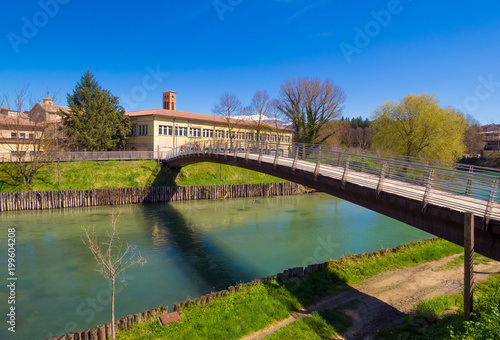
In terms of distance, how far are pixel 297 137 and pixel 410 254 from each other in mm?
32965

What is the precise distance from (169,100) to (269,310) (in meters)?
69.7

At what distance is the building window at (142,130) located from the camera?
46.3 meters

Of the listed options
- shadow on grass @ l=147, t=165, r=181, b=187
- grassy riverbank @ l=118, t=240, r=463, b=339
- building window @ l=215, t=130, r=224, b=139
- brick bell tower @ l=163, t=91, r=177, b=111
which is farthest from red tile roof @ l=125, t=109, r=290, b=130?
grassy riverbank @ l=118, t=240, r=463, b=339

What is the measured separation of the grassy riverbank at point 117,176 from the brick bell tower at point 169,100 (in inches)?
1424

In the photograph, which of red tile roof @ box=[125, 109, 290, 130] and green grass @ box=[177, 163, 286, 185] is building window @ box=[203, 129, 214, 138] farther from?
green grass @ box=[177, 163, 286, 185]

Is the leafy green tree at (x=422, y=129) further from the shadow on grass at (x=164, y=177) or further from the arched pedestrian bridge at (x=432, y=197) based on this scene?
the shadow on grass at (x=164, y=177)

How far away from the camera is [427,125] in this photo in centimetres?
3441

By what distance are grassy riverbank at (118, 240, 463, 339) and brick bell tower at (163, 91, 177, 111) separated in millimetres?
66295

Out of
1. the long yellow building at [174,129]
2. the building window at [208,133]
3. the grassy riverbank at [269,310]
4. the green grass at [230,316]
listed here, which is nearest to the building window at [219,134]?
the long yellow building at [174,129]

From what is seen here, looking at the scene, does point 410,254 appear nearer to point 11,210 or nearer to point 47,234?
point 47,234

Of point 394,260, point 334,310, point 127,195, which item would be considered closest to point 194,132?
point 127,195

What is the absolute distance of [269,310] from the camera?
9664 mm

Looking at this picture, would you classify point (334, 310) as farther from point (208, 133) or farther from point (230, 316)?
point (208, 133)

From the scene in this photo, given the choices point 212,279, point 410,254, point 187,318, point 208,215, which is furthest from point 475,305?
point 208,215
